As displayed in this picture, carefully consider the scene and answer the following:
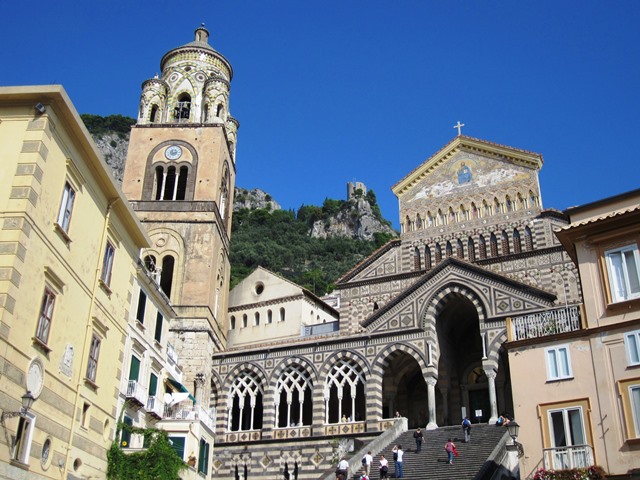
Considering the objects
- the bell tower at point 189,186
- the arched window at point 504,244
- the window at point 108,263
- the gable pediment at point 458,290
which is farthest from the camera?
the bell tower at point 189,186

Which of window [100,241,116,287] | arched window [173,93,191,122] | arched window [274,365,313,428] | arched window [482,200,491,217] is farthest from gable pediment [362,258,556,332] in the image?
arched window [173,93,191,122]

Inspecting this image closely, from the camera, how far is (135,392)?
22.2 meters

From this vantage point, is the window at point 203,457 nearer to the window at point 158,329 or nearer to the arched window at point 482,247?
the window at point 158,329

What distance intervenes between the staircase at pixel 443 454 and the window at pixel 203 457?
19.4 ft

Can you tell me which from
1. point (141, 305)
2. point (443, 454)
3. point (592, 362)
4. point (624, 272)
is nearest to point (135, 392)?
point (141, 305)

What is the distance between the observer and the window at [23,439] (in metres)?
14.5

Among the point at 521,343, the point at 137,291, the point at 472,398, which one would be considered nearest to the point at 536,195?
the point at 472,398

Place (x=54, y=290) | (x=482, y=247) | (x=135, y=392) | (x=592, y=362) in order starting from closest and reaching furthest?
(x=54, y=290) → (x=592, y=362) → (x=135, y=392) → (x=482, y=247)

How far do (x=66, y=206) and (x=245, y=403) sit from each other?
20.8 m

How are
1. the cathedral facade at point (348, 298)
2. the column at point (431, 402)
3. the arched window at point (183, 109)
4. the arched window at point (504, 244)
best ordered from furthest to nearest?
the arched window at point (183, 109)
the arched window at point (504, 244)
the cathedral facade at point (348, 298)
the column at point (431, 402)

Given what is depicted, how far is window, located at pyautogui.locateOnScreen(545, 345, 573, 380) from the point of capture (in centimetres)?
1809

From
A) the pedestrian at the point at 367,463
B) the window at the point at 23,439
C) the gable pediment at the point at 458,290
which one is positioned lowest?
the window at the point at 23,439

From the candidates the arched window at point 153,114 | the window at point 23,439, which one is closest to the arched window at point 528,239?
the arched window at point 153,114

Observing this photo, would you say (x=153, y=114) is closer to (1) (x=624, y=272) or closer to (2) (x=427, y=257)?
(2) (x=427, y=257)
